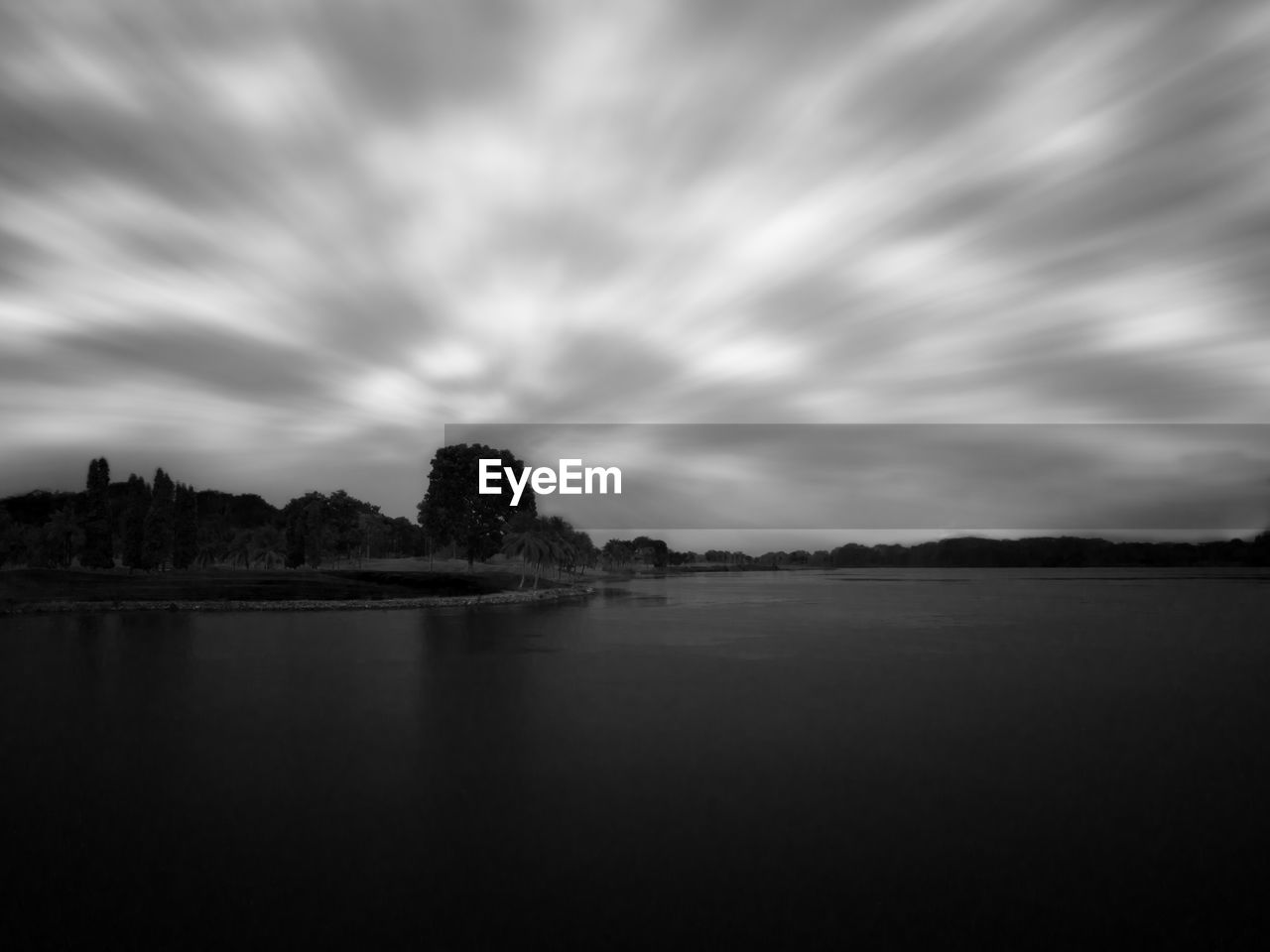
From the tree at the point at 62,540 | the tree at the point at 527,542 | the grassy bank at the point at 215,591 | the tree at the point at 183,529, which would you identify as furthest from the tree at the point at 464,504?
the tree at the point at 62,540

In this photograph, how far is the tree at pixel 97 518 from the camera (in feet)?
328

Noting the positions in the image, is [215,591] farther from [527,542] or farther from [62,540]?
[62,540]

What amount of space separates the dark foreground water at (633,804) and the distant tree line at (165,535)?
264 ft

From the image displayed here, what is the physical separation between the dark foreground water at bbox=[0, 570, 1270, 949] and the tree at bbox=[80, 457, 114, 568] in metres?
79.0

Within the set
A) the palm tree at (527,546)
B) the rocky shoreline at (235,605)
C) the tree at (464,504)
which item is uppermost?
the tree at (464,504)

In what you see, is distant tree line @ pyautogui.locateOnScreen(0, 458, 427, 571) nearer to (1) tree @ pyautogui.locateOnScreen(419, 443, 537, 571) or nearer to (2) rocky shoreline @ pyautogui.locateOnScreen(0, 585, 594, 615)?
(1) tree @ pyautogui.locateOnScreen(419, 443, 537, 571)

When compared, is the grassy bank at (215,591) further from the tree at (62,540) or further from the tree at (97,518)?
the tree at (62,540)

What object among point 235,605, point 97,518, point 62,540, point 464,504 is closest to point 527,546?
point 464,504

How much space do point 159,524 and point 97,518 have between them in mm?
7641

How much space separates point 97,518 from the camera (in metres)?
101

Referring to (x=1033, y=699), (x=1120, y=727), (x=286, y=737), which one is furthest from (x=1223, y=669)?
(x=286, y=737)

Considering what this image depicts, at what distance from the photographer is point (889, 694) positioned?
98.7 ft

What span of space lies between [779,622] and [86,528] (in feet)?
336

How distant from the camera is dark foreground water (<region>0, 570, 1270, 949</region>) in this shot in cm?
1119
